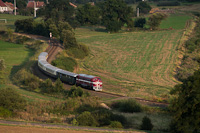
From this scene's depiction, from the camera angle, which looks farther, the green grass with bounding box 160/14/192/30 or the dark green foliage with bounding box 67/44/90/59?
the green grass with bounding box 160/14/192/30

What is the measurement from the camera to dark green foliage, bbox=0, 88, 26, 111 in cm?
2789

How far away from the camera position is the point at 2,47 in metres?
72.1

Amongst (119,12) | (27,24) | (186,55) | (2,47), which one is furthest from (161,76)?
(119,12)

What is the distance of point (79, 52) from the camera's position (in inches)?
2539

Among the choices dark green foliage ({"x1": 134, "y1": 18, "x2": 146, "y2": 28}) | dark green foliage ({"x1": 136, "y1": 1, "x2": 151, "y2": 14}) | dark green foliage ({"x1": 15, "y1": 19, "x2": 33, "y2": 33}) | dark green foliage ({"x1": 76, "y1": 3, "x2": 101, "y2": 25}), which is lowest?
dark green foliage ({"x1": 15, "y1": 19, "x2": 33, "y2": 33})

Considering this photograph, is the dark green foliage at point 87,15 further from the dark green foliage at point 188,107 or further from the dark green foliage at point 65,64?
the dark green foliage at point 188,107

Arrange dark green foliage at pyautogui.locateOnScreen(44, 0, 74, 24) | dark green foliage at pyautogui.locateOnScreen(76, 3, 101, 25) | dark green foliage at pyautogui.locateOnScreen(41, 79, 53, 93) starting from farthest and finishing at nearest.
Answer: dark green foliage at pyautogui.locateOnScreen(76, 3, 101, 25) → dark green foliage at pyautogui.locateOnScreen(44, 0, 74, 24) → dark green foliage at pyautogui.locateOnScreen(41, 79, 53, 93)

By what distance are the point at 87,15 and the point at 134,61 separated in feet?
176

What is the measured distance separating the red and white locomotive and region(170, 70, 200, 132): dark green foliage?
17.6 meters

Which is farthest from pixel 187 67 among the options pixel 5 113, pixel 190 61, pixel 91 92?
pixel 5 113

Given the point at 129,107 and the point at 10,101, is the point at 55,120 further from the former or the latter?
the point at 129,107

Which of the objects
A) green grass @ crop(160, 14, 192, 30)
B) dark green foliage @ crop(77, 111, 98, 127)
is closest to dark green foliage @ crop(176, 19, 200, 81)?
dark green foliage @ crop(77, 111, 98, 127)

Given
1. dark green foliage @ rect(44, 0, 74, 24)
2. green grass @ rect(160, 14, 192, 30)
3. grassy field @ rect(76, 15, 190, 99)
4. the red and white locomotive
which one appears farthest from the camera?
green grass @ rect(160, 14, 192, 30)

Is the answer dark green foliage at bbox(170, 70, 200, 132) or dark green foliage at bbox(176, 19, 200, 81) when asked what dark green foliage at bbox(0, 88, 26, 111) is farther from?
dark green foliage at bbox(176, 19, 200, 81)
